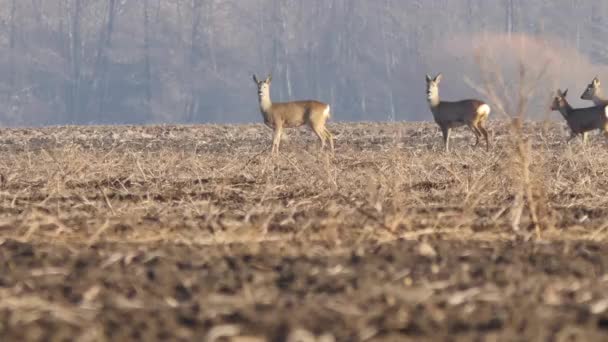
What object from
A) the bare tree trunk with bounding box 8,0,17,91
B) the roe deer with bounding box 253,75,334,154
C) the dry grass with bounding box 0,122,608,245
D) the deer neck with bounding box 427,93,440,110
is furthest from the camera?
the bare tree trunk with bounding box 8,0,17,91

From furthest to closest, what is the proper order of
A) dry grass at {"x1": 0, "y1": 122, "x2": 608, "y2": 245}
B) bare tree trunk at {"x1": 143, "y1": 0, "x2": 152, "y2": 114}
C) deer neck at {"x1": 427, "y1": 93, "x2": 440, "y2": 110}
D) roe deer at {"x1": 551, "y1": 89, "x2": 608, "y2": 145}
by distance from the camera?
bare tree trunk at {"x1": 143, "y1": 0, "x2": 152, "y2": 114}, deer neck at {"x1": 427, "y1": 93, "x2": 440, "y2": 110}, roe deer at {"x1": 551, "y1": 89, "x2": 608, "y2": 145}, dry grass at {"x1": 0, "y1": 122, "x2": 608, "y2": 245}

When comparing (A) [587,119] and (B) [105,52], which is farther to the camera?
(B) [105,52]

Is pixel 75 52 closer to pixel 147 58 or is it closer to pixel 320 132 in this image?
pixel 147 58

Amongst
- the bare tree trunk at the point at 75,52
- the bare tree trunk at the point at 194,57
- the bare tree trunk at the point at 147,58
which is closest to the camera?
the bare tree trunk at the point at 147,58

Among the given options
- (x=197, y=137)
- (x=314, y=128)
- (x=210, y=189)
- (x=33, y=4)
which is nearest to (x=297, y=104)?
(x=314, y=128)

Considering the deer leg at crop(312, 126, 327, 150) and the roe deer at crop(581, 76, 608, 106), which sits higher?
the roe deer at crop(581, 76, 608, 106)

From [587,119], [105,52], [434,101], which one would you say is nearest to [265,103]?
[434,101]

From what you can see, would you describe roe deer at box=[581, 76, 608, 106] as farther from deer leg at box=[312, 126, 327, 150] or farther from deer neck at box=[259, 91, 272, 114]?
deer neck at box=[259, 91, 272, 114]

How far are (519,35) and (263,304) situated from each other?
2960 millimetres

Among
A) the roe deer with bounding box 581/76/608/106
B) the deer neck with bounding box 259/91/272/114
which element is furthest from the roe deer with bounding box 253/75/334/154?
the roe deer with bounding box 581/76/608/106

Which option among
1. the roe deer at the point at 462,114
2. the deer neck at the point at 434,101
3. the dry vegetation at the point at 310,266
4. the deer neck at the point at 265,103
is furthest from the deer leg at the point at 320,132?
the dry vegetation at the point at 310,266

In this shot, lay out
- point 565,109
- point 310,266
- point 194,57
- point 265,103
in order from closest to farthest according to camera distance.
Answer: point 310,266 < point 265,103 < point 565,109 < point 194,57

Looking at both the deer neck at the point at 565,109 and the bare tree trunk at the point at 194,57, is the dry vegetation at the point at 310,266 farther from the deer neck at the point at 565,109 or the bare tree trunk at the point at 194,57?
the bare tree trunk at the point at 194,57

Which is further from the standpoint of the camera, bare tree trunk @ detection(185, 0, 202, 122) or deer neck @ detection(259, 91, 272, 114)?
bare tree trunk @ detection(185, 0, 202, 122)
